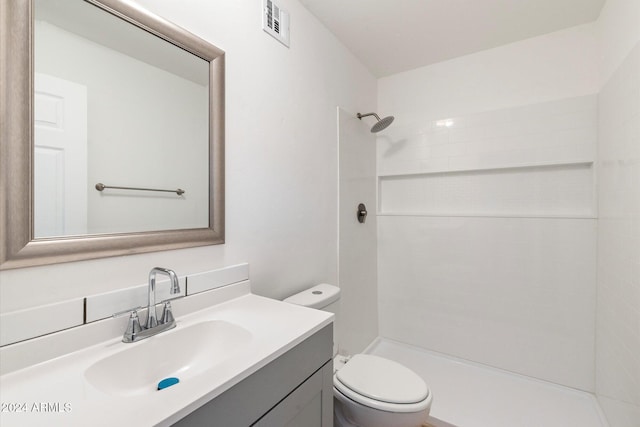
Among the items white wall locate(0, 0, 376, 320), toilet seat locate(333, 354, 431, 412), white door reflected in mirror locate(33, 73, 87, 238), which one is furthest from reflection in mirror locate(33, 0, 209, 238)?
toilet seat locate(333, 354, 431, 412)

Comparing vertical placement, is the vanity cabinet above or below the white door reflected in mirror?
below

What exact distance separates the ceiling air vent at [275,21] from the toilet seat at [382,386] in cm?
166

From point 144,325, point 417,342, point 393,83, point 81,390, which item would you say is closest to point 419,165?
point 393,83

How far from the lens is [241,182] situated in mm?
1253

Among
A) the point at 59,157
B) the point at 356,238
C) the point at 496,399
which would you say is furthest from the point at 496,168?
the point at 59,157

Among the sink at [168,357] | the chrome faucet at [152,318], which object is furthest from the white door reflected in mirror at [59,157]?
the sink at [168,357]

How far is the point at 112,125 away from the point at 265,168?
62 centimetres

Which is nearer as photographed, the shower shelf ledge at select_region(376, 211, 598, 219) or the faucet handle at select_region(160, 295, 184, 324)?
the faucet handle at select_region(160, 295, 184, 324)

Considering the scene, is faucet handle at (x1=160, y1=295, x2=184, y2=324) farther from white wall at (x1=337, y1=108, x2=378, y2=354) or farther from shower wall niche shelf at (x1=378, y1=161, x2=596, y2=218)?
shower wall niche shelf at (x1=378, y1=161, x2=596, y2=218)

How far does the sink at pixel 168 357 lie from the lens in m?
0.74

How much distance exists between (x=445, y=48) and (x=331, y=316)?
80.3 inches

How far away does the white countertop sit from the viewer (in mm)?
521

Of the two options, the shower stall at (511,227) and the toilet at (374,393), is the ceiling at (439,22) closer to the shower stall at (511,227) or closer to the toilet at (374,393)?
the shower stall at (511,227)

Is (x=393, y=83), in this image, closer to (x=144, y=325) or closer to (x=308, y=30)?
(x=308, y=30)
